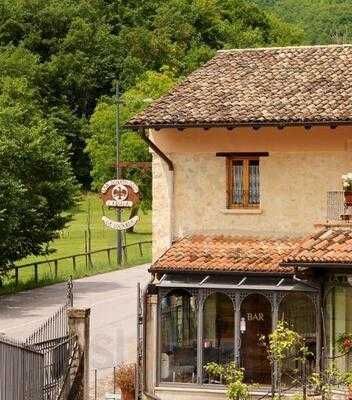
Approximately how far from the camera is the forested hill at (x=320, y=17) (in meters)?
143

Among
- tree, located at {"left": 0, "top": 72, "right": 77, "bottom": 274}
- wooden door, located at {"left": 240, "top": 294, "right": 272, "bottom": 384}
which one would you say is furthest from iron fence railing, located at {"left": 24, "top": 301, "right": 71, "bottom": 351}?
tree, located at {"left": 0, "top": 72, "right": 77, "bottom": 274}

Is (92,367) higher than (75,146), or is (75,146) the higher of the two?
A: (75,146)

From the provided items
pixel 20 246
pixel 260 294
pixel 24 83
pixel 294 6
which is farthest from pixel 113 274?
pixel 294 6

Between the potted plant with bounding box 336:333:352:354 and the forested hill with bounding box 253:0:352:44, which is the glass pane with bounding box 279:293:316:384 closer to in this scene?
the potted plant with bounding box 336:333:352:354

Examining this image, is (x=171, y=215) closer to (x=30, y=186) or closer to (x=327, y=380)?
(x=327, y=380)

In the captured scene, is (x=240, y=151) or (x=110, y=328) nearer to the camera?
(x=240, y=151)

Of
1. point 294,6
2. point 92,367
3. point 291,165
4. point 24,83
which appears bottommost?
point 92,367

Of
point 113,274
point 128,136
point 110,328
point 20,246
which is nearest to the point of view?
point 110,328

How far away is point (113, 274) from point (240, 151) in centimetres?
2355

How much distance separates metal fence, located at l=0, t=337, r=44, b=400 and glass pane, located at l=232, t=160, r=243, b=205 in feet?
35.7

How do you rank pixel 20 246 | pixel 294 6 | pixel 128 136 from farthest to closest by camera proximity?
pixel 294 6 → pixel 128 136 → pixel 20 246

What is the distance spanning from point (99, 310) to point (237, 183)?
11459 mm

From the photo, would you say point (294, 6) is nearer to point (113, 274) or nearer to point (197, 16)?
point (197, 16)

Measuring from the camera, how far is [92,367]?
30.5 m
